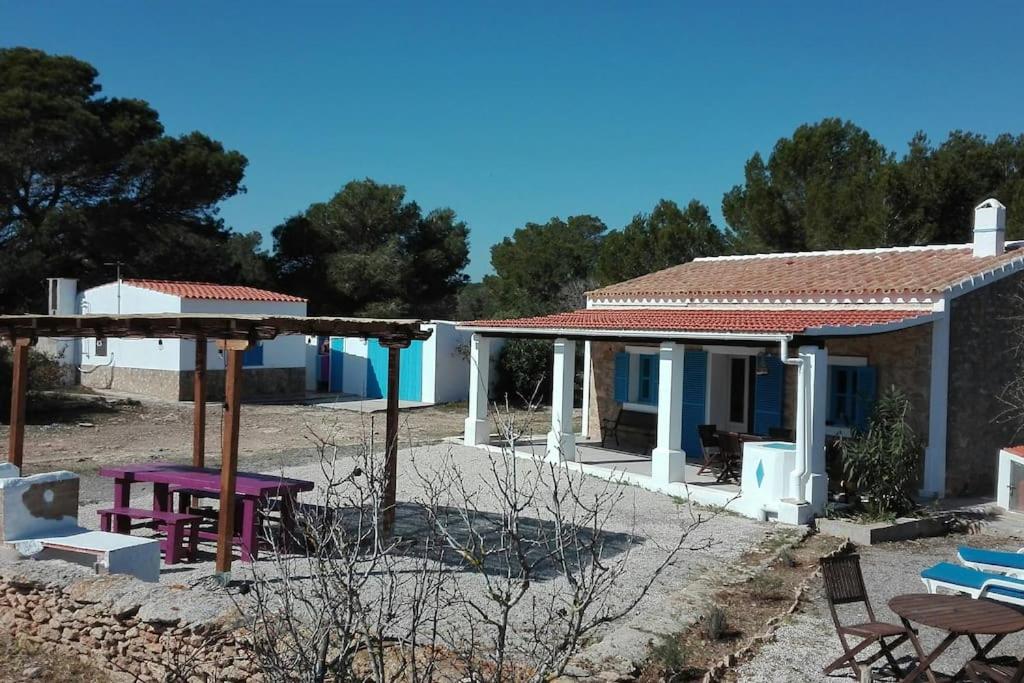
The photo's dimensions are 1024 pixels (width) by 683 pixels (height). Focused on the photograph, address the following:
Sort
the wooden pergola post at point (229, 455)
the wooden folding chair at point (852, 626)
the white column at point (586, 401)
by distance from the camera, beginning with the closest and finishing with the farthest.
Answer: the wooden folding chair at point (852, 626) < the wooden pergola post at point (229, 455) < the white column at point (586, 401)

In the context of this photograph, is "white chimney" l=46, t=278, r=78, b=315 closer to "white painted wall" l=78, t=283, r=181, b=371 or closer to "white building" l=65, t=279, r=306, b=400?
"white building" l=65, t=279, r=306, b=400

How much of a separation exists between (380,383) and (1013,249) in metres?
16.2

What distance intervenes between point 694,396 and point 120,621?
10102 millimetres

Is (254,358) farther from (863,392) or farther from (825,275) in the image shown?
(863,392)

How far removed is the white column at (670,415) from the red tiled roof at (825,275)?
269 centimetres

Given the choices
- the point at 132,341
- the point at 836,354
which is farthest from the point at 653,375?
the point at 132,341

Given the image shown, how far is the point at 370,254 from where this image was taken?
33688 mm

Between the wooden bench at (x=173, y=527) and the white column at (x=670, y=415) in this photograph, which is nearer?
the wooden bench at (x=173, y=527)

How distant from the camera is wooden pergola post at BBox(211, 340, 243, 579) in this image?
7059 mm

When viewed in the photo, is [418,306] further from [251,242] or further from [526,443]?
[526,443]

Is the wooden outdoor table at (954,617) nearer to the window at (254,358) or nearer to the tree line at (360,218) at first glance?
the tree line at (360,218)

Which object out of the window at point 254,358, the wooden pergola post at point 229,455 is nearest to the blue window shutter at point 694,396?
the wooden pergola post at point 229,455

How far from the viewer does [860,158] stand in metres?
23.9

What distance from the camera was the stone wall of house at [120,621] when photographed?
532 centimetres
